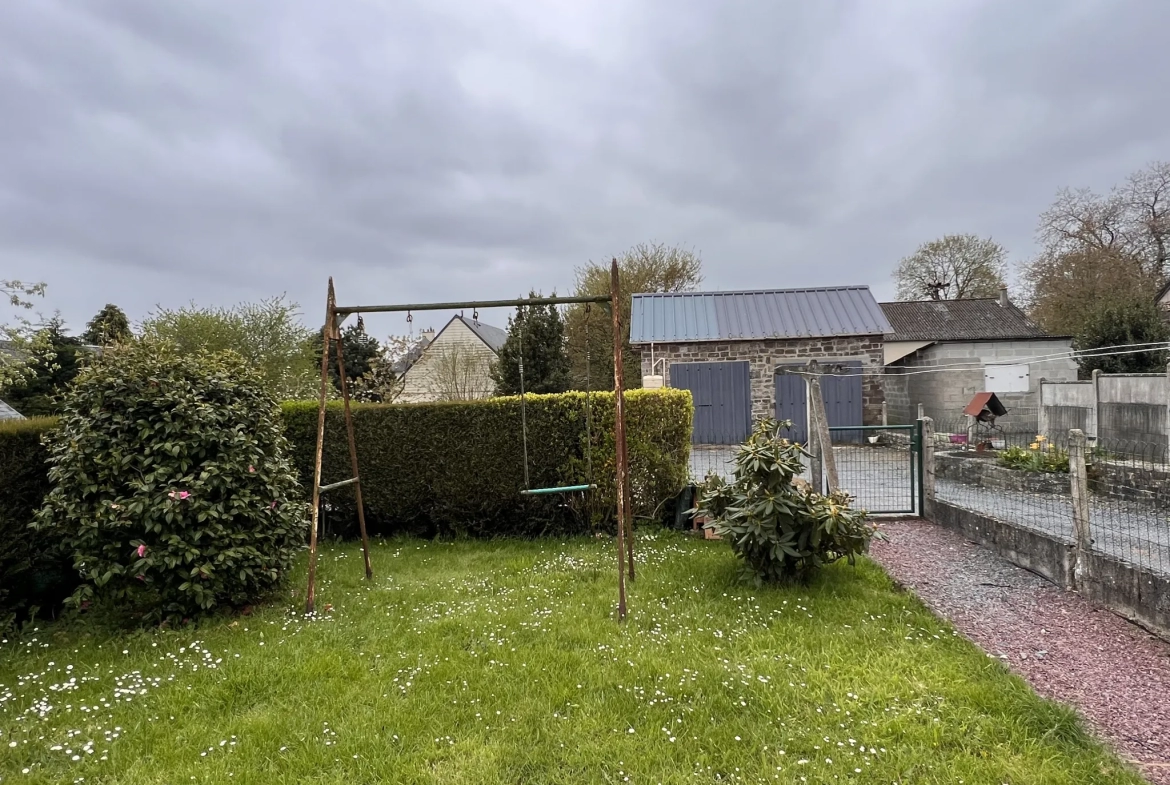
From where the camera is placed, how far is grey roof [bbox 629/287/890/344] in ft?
42.2

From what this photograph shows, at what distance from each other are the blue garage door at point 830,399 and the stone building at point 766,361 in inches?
0.8

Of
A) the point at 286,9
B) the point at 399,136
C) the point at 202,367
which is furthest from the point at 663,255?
the point at 202,367

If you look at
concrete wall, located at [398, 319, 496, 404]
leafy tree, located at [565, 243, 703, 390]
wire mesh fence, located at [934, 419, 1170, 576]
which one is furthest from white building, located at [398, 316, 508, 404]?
wire mesh fence, located at [934, 419, 1170, 576]

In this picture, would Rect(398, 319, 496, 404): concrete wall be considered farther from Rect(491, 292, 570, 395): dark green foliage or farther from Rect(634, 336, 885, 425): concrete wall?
Rect(634, 336, 885, 425): concrete wall

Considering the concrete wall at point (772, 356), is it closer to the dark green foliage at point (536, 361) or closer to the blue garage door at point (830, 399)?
the blue garage door at point (830, 399)

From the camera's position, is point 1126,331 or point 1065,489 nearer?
point 1065,489

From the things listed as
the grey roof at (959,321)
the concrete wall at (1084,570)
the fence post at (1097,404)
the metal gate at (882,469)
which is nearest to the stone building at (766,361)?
the metal gate at (882,469)

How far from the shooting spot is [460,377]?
18.5 m

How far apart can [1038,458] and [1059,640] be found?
4.73 metres

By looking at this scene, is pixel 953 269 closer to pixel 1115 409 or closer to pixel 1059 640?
pixel 1115 409

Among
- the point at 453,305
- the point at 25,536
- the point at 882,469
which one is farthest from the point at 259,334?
the point at 882,469

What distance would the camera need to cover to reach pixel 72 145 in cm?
633

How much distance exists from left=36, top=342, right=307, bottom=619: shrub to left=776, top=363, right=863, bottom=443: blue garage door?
10.8 metres

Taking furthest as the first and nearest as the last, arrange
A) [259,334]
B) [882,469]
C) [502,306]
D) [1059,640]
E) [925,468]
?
[259,334] < [882,469] < [925,468] < [502,306] < [1059,640]
